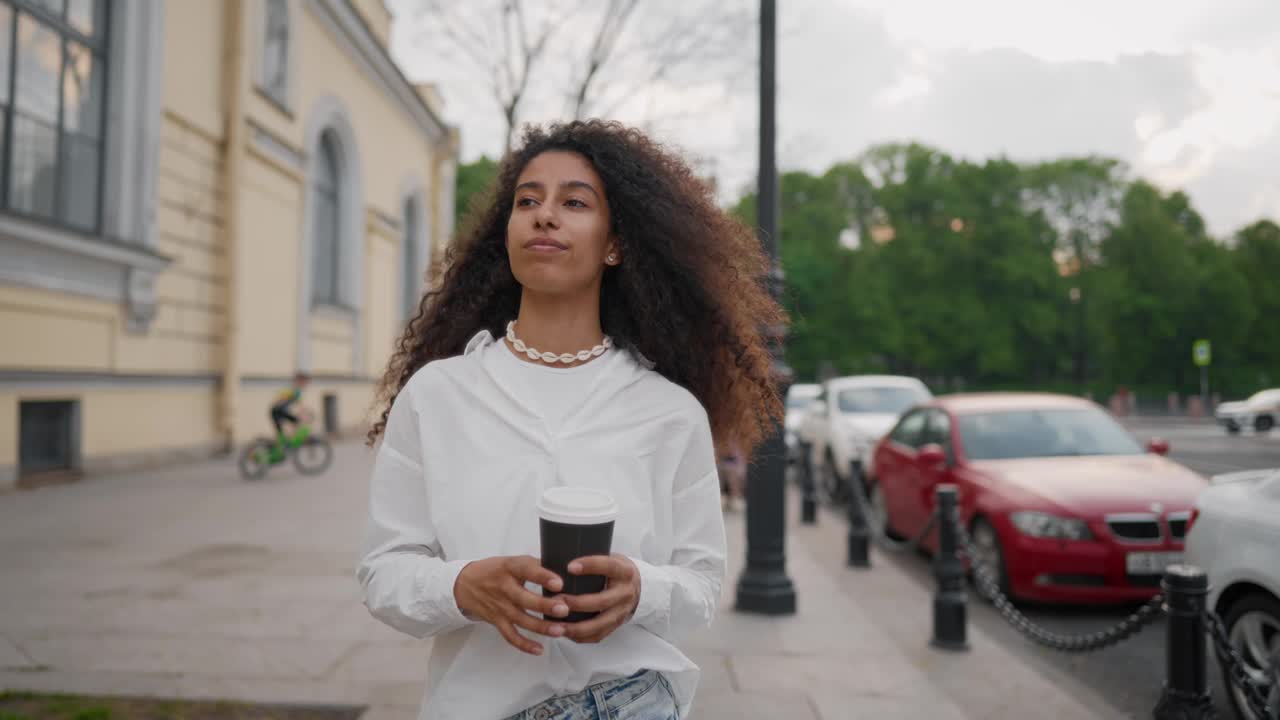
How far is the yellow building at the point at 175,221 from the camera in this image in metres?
10.3

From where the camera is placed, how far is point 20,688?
150 inches

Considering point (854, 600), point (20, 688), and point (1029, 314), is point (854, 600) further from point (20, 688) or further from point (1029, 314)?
point (1029, 314)

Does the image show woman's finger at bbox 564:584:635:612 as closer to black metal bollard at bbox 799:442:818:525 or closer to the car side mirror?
the car side mirror

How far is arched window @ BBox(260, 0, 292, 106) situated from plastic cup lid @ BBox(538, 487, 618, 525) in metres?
16.7

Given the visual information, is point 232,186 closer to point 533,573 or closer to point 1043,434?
point 1043,434

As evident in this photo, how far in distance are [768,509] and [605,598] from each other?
4498 millimetres

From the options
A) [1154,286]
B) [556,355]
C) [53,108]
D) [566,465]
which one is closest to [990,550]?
[556,355]

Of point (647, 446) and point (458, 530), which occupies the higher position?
point (647, 446)

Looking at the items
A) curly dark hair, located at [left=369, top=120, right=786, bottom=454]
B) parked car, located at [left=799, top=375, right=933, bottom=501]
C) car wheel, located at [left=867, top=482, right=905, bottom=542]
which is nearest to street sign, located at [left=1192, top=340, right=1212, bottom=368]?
parked car, located at [left=799, top=375, right=933, bottom=501]

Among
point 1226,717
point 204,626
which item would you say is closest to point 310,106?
point 204,626

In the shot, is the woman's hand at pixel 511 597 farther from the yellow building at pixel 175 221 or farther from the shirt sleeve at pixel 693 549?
the yellow building at pixel 175 221

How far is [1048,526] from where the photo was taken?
5.84 meters

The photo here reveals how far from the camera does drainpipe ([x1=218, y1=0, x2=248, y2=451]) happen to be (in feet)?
46.3

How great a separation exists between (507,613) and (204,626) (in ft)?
13.9
